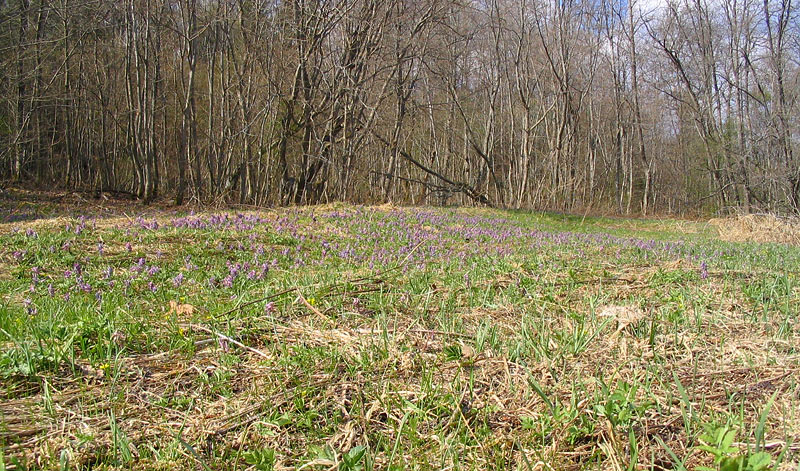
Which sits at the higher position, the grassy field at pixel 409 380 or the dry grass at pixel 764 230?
the dry grass at pixel 764 230

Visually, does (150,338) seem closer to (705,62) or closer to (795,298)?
(795,298)

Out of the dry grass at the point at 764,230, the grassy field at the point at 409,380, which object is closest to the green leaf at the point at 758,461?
the grassy field at the point at 409,380

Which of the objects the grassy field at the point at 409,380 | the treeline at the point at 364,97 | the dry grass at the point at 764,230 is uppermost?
the treeline at the point at 364,97

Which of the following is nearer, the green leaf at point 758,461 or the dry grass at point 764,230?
the green leaf at point 758,461

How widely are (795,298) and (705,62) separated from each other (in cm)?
2972

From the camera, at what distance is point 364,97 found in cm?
1830

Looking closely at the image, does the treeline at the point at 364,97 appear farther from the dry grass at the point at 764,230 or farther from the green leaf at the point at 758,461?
the green leaf at the point at 758,461

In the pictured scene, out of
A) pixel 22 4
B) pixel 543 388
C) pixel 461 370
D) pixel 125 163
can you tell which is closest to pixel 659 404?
pixel 543 388

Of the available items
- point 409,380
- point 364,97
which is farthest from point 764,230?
point 409,380

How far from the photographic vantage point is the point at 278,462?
69.3 inches

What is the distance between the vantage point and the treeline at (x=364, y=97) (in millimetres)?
16906

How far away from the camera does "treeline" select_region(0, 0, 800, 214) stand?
55.5 ft

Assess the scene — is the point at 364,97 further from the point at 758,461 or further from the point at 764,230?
the point at 758,461

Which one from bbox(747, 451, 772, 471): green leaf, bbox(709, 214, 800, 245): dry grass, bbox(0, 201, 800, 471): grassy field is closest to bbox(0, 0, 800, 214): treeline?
bbox(709, 214, 800, 245): dry grass
